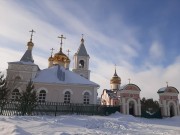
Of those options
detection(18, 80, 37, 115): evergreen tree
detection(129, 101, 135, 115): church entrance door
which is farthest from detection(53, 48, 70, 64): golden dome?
detection(18, 80, 37, 115): evergreen tree

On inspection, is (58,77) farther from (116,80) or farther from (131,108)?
(116,80)

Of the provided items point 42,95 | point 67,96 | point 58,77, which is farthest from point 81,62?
point 42,95

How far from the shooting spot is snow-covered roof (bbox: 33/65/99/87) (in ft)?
91.0

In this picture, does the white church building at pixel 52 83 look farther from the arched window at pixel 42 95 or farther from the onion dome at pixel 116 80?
the onion dome at pixel 116 80

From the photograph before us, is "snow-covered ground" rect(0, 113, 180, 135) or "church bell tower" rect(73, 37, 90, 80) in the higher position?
"church bell tower" rect(73, 37, 90, 80)

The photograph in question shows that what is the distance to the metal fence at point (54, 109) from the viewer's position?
61.5 feet

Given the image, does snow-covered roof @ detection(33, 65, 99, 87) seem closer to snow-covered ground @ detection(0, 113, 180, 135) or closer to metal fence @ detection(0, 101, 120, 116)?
metal fence @ detection(0, 101, 120, 116)

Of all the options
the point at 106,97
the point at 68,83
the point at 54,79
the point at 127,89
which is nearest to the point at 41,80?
the point at 54,79

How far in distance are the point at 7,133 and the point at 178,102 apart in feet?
84.7

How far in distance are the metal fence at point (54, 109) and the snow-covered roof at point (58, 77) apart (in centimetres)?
456

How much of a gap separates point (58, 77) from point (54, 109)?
24.2 ft

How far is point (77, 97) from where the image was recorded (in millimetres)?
27875

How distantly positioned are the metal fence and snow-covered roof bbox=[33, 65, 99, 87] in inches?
179

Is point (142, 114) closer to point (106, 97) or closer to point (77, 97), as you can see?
point (77, 97)
